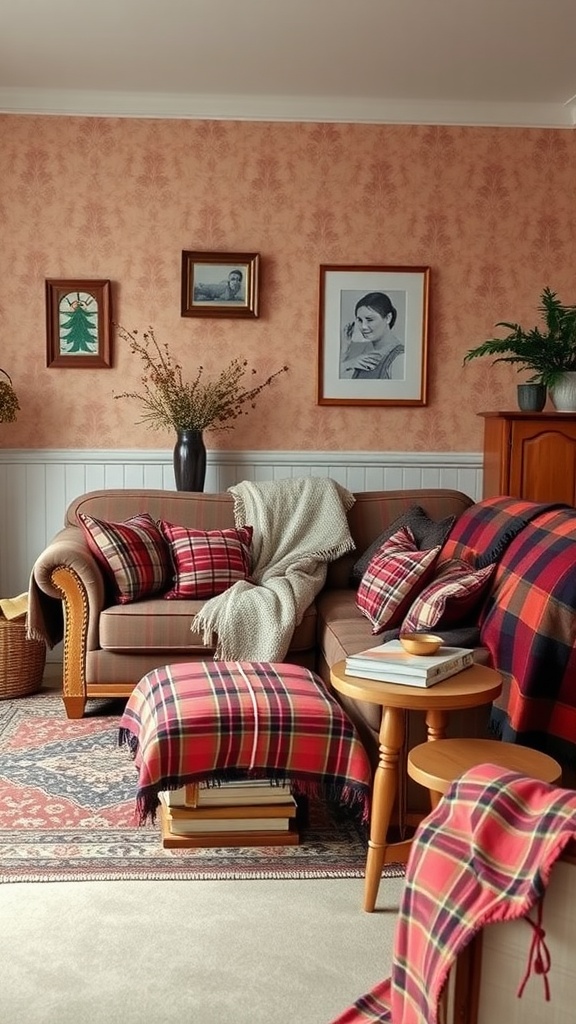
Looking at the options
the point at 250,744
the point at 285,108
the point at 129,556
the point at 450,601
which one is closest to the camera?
the point at 250,744

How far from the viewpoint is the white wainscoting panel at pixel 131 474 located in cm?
544

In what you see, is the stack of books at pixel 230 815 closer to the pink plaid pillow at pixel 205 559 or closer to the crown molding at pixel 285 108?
the pink plaid pillow at pixel 205 559

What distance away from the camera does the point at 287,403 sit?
5488mm

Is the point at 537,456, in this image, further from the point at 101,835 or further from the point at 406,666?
the point at 101,835

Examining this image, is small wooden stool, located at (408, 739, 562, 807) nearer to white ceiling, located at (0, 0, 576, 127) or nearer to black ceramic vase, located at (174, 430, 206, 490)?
black ceramic vase, located at (174, 430, 206, 490)

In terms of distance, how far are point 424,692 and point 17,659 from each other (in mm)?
2621

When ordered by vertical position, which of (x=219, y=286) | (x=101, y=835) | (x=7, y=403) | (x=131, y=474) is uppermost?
(x=219, y=286)

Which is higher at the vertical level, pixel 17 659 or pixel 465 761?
pixel 465 761

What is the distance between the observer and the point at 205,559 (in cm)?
458

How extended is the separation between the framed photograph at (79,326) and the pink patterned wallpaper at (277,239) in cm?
5

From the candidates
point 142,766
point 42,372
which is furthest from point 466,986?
point 42,372

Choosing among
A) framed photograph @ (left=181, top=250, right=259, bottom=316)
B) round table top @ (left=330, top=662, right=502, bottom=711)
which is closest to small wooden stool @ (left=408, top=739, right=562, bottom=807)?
round table top @ (left=330, top=662, right=502, bottom=711)

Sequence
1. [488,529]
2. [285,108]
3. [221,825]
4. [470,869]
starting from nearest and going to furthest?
[470,869], [221,825], [488,529], [285,108]

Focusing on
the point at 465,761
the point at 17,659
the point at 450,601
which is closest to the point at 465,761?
the point at 465,761
